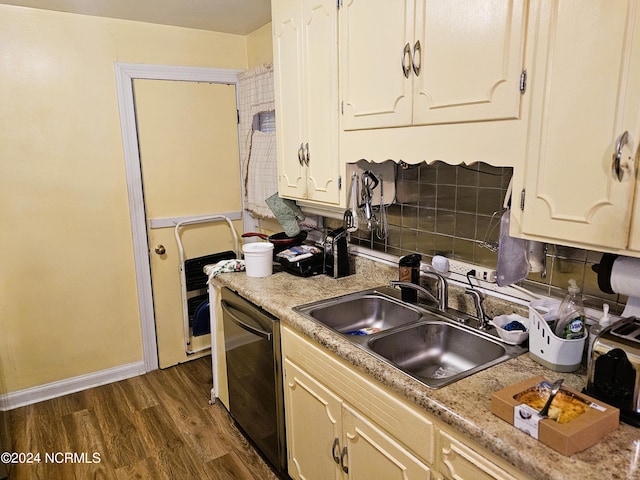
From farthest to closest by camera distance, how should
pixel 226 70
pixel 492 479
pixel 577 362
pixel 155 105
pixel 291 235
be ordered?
pixel 226 70
pixel 155 105
pixel 291 235
pixel 577 362
pixel 492 479

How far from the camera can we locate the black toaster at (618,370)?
41.9 inches

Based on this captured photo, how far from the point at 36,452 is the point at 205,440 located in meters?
0.88

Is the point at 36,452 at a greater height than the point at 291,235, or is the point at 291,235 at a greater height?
the point at 291,235

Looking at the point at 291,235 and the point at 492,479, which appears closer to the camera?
the point at 492,479

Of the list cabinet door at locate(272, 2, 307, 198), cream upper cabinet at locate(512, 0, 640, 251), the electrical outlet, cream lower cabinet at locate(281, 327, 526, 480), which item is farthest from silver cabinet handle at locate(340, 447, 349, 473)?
cabinet door at locate(272, 2, 307, 198)

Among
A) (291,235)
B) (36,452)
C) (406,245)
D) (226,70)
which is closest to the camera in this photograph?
(406,245)

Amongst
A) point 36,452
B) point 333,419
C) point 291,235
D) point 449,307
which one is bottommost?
point 36,452

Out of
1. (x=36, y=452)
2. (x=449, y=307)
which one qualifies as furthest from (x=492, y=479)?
(x=36, y=452)

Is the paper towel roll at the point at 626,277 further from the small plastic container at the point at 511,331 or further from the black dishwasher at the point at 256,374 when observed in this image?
the black dishwasher at the point at 256,374

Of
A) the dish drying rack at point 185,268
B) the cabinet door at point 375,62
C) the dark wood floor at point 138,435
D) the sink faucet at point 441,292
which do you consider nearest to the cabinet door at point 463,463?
the sink faucet at point 441,292

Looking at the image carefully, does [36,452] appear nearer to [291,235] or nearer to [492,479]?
[291,235]

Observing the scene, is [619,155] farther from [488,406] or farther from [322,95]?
[322,95]

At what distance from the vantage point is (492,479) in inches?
42.5

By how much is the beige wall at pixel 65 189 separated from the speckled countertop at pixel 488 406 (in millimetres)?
1440
